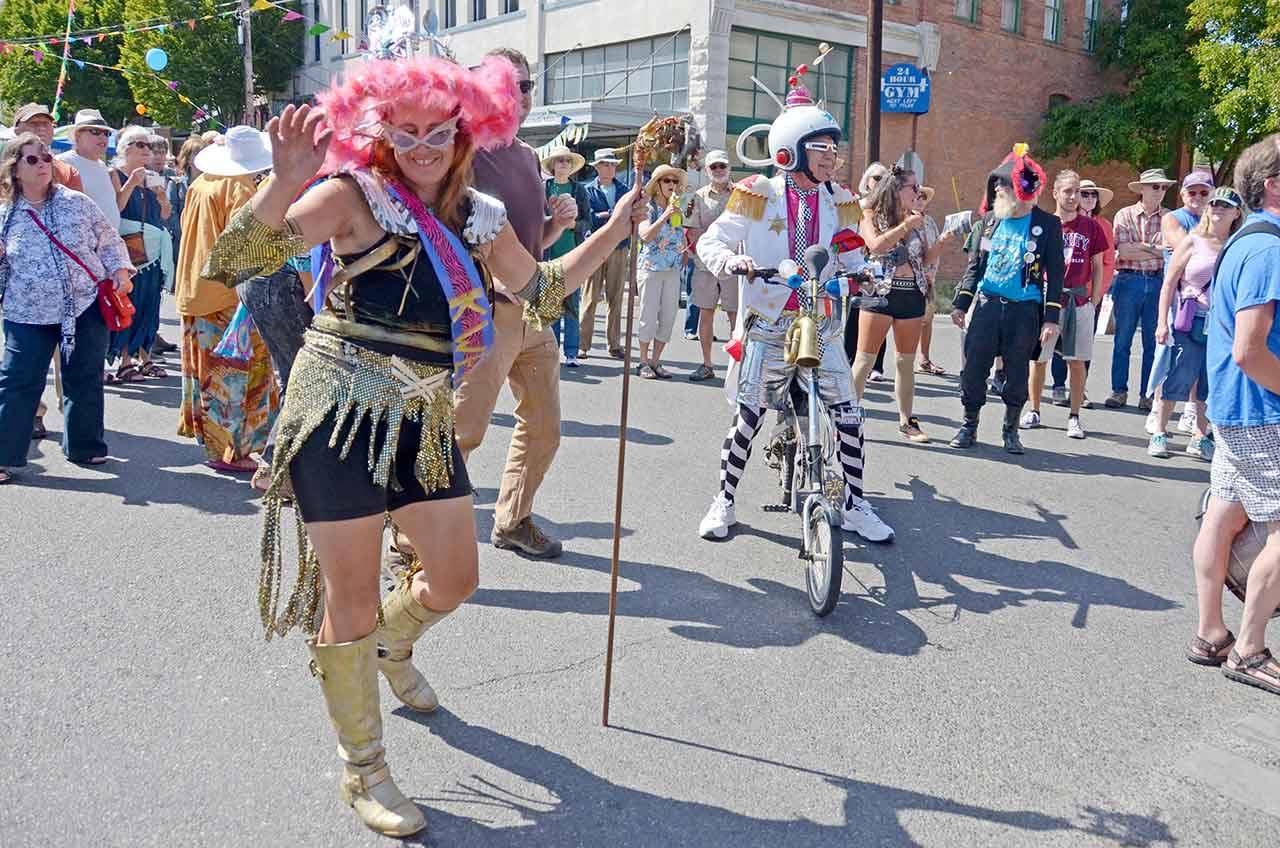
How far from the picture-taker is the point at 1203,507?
168 inches

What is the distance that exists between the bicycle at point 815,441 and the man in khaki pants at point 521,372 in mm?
1038

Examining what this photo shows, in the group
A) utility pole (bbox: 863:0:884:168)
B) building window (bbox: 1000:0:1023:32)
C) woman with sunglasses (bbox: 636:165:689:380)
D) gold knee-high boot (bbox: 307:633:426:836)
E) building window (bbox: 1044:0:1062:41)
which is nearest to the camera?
gold knee-high boot (bbox: 307:633:426:836)

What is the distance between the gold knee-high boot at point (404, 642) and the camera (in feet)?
10.8

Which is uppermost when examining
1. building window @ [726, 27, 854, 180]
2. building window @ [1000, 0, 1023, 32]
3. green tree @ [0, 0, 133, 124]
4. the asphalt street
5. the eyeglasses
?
green tree @ [0, 0, 133, 124]

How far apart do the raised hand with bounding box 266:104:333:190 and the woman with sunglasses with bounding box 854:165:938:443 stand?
17.9 ft

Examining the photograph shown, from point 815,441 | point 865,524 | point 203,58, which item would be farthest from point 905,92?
point 203,58

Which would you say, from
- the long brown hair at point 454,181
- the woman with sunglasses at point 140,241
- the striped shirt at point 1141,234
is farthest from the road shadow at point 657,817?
the striped shirt at point 1141,234

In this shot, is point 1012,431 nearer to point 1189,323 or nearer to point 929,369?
point 1189,323

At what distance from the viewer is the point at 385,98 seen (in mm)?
2746

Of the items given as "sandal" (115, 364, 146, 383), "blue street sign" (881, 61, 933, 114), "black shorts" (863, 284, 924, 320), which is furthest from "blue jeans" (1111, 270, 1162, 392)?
"sandal" (115, 364, 146, 383)

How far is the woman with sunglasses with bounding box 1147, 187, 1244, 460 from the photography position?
7.62 metres

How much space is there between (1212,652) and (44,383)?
6.23 metres

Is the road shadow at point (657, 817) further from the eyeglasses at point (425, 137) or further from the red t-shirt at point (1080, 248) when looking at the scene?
the red t-shirt at point (1080, 248)

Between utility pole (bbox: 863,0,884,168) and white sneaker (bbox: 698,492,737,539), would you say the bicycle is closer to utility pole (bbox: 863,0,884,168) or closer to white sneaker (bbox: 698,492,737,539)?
white sneaker (bbox: 698,492,737,539)
